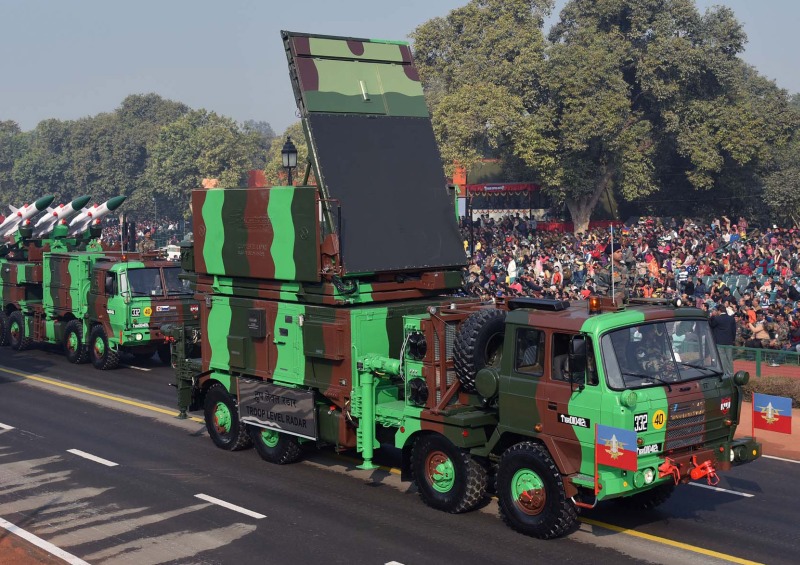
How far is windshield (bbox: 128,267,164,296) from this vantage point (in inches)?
918

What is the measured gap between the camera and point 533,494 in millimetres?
11000

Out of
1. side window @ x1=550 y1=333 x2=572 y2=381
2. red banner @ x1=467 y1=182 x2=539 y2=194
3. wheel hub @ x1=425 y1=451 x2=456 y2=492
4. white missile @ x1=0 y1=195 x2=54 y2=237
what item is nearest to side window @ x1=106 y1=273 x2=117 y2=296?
white missile @ x1=0 y1=195 x2=54 y2=237

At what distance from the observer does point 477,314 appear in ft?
38.9

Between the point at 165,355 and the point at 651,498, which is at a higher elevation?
the point at 165,355

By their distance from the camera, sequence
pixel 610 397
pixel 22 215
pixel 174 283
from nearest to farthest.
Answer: pixel 610 397, pixel 174 283, pixel 22 215

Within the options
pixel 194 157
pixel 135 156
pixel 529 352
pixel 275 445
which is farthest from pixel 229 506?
pixel 135 156

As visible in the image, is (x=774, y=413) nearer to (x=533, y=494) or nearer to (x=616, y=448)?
(x=616, y=448)

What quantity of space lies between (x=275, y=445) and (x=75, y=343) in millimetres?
12743

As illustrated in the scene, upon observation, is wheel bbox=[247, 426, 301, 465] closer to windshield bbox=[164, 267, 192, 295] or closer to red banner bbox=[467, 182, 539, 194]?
windshield bbox=[164, 267, 192, 295]

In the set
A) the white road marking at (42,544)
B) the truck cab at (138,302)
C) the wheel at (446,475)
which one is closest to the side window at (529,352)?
the wheel at (446,475)

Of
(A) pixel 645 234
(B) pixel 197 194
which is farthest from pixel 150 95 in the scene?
(B) pixel 197 194

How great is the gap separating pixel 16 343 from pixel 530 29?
31344 millimetres

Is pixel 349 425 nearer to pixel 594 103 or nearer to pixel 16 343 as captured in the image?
pixel 16 343

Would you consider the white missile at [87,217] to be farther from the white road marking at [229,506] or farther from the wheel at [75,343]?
the white road marking at [229,506]
